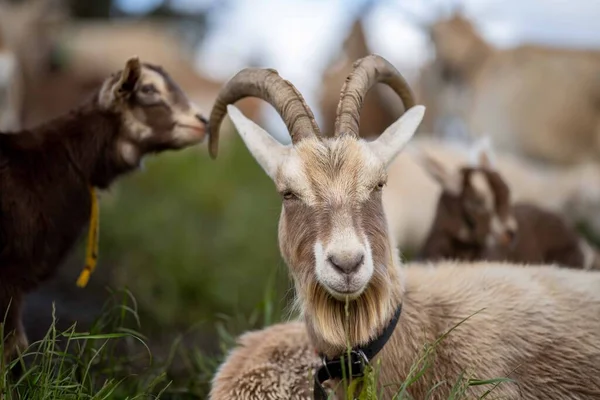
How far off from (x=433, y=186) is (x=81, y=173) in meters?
7.25

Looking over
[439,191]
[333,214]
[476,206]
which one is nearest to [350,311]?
[333,214]

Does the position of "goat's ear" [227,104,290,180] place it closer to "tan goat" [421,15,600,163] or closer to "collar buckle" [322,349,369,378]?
"collar buckle" [322,349,369,378]

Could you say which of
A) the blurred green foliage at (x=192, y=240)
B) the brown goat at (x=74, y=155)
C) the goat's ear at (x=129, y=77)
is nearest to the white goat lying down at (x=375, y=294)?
the brown goat at (x=74, y=155)

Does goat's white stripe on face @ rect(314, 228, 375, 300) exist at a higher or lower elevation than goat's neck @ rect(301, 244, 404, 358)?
higher

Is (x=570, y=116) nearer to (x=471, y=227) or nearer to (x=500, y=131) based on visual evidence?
(x=500, y=131)

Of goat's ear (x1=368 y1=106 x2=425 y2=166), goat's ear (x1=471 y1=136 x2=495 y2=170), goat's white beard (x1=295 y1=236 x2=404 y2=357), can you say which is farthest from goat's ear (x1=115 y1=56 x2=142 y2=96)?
goat's ear (x1=471 y1=136 x2=495 y2=170)

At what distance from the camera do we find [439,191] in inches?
430

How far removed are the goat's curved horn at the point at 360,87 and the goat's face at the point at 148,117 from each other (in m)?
1.13

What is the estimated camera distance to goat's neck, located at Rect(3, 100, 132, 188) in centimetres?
490

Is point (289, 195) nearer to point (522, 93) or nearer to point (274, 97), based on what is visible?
point (274, 97)

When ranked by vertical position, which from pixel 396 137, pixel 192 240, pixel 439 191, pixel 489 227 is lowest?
pixel 192 240

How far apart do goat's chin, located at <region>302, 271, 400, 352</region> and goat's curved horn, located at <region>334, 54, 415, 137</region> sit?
2.60 ft

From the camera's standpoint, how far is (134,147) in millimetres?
5000

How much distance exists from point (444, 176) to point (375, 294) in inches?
158
